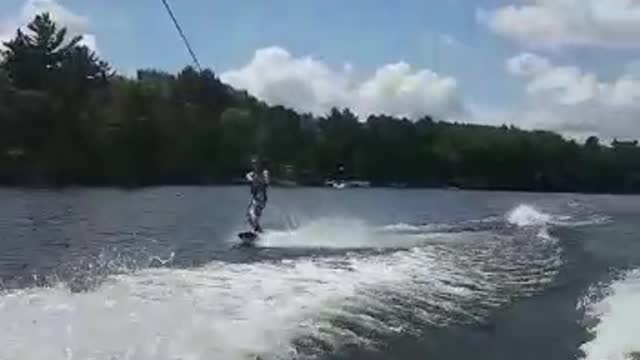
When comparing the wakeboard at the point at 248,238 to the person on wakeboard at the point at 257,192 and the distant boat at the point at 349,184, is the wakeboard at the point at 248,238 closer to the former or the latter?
the person on wakeboard at the point at 257,192

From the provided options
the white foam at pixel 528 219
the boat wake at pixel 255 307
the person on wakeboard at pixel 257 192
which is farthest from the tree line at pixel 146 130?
the boat wake at pixel 255 307

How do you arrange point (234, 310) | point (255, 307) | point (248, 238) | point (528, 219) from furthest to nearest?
point (528, 219) < point (248, 238) < point (255, 307) < point (234, 310)

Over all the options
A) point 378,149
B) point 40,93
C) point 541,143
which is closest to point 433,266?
point 40,93

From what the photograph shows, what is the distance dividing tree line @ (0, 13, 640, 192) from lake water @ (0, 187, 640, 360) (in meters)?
22.7

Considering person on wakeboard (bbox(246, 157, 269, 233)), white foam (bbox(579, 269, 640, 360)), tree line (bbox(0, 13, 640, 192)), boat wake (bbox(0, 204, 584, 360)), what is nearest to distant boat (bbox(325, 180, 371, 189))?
tree line (bbox(0, 13, 640, 192))

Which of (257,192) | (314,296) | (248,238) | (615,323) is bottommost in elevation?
(615,323)

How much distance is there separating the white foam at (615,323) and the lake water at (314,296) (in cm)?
3

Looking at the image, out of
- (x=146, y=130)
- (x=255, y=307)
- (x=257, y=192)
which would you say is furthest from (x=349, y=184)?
(x=255, y=307)

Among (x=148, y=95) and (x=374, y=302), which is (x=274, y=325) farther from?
(x=148, y=95)

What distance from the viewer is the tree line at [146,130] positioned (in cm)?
5822

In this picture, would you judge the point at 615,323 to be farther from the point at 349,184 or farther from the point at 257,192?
the point at 349,184

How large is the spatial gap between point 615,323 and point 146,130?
54.0 m

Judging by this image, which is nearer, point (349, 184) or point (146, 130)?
point (146, 130)

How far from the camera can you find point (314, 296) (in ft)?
43.3
